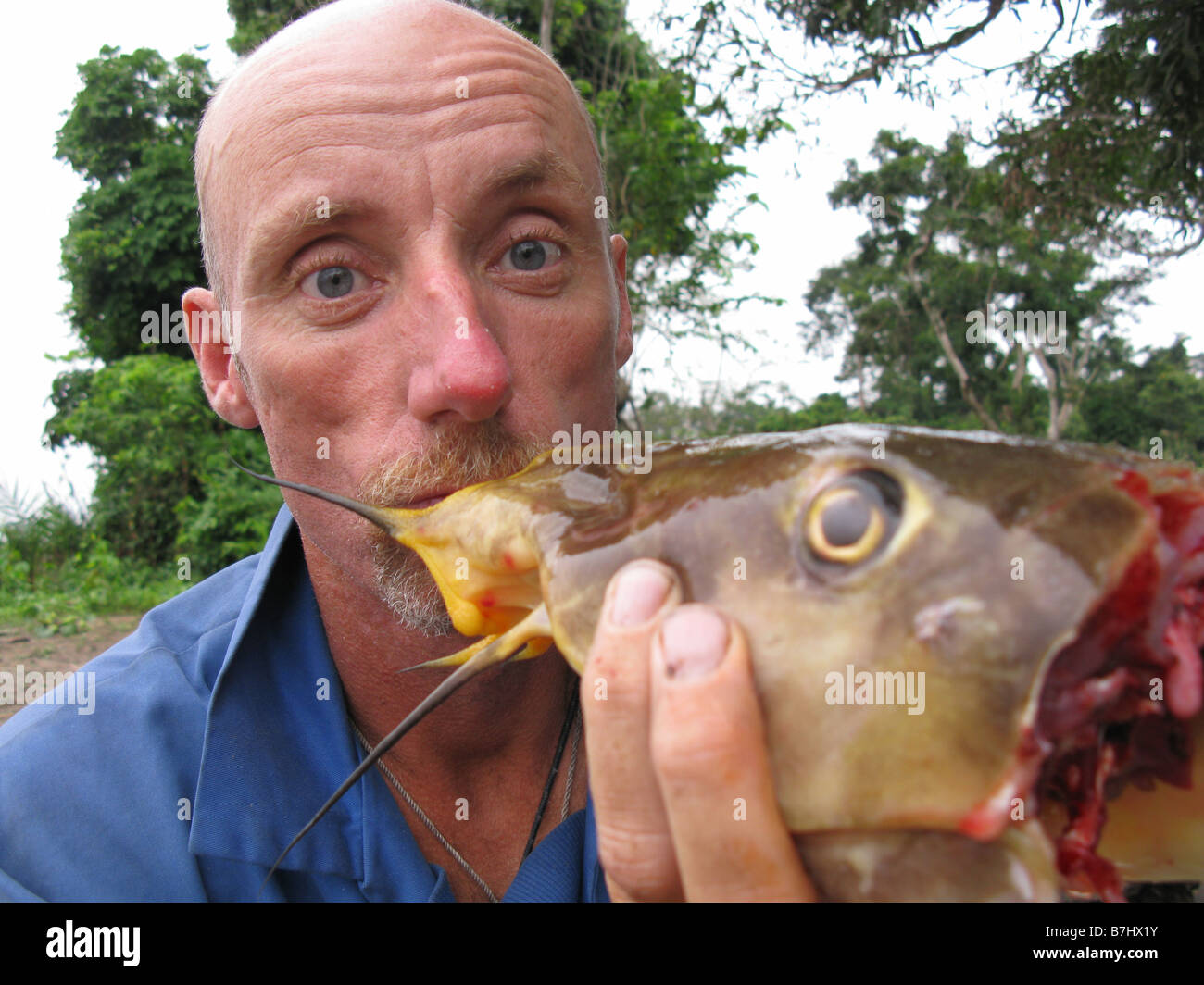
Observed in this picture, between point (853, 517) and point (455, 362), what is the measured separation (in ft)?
3.14

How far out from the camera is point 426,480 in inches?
63.7

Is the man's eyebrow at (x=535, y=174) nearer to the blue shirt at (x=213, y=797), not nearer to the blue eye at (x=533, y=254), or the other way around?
the blue eye at (x=533, y=254)

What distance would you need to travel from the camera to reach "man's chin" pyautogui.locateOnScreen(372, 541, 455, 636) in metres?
1.73

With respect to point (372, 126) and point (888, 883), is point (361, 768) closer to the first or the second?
point (888, 883)

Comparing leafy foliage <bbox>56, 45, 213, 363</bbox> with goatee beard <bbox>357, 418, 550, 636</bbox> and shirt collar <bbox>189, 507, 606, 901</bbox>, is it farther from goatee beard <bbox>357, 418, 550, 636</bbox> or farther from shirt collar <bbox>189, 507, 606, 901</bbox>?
goatee beard <bbox>357, 418, 550, 636</bbox>

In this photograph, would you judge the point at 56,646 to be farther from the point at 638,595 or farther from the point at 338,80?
the point at 638,595


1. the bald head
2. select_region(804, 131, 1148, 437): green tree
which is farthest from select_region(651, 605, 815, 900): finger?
select_region(804, 131, 1148, 437): green tree

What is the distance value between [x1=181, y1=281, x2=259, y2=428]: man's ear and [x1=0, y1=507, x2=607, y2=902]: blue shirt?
54 cm

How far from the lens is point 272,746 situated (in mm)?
1962

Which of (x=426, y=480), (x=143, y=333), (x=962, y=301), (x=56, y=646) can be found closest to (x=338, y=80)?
(x=426, y=480)

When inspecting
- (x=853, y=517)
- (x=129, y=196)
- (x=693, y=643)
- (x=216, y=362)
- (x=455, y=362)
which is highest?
(x=129, y=196)

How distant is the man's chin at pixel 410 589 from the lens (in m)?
1.73

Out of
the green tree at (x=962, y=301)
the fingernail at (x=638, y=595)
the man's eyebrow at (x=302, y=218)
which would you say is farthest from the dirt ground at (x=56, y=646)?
the green tree at (x=962, y=301)
